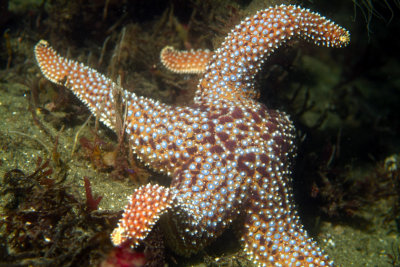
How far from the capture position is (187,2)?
243 inches

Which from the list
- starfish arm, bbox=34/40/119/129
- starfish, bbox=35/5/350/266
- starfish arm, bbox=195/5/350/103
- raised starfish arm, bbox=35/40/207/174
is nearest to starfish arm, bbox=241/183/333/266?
starfish, bbox=35/5/350/266

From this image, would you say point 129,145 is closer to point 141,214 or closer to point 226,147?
point 226,147

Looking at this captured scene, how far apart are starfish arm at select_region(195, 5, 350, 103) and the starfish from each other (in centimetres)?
2

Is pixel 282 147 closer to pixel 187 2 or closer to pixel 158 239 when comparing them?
pixel 158 239

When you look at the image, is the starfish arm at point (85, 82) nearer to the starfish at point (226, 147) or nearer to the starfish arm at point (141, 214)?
the starfish at point (226, 147)

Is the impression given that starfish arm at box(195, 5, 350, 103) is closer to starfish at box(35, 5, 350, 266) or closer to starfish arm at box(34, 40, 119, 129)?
starfish at box(35, 5, 350, 266)

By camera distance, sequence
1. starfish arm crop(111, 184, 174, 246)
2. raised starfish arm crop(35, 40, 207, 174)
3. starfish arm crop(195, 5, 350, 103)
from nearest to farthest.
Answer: starfish arm crop(111, 184, 174, 246), raised starfish arm crop(35, 40, 207, 174), starfish arm crop(195, 5, 350, 103)

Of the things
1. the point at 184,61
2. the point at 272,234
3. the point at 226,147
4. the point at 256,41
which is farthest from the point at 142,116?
the point at 272,234

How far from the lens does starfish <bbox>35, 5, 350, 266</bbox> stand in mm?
3539

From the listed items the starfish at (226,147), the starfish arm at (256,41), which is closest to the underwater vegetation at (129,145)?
the starfish at (226,147)

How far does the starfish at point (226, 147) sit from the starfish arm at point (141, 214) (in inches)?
0.4

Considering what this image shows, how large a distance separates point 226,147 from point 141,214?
1536 mm

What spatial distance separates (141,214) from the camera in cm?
283

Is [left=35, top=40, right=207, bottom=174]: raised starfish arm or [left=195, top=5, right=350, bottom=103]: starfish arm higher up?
[left=195, top=5, right=350, bottom=103]: starfish arm
